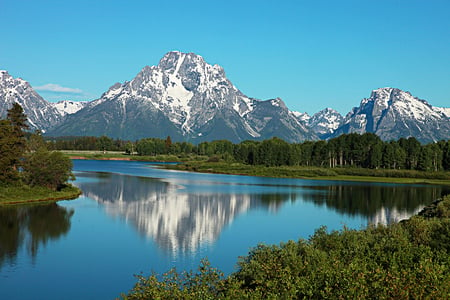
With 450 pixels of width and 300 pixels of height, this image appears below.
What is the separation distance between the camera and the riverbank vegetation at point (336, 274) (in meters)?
20.7

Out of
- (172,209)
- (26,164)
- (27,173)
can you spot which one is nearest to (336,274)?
(172,209)

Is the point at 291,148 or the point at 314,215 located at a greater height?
the point at 291,148

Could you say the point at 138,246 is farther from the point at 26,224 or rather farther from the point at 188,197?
the point at 188,197

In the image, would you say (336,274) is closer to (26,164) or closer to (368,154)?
(26,164)

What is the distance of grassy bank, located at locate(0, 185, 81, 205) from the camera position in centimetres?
7025

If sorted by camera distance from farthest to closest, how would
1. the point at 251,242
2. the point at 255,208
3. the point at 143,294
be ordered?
1. the point at 255,208
2. the point at 251,242
3. the point at 143,294

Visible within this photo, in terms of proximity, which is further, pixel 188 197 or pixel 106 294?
pixel 188 197

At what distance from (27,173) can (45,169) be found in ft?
10.6

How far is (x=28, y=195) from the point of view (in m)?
73.9

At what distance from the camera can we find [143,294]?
21672mm

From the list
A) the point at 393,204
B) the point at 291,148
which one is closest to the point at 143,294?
the point at 393,204

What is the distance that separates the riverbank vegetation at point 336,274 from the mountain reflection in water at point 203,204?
17825 mm

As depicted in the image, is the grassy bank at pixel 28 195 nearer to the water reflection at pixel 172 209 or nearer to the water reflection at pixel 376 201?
the water reflection at pixel 172 209

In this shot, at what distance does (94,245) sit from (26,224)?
501 inches
